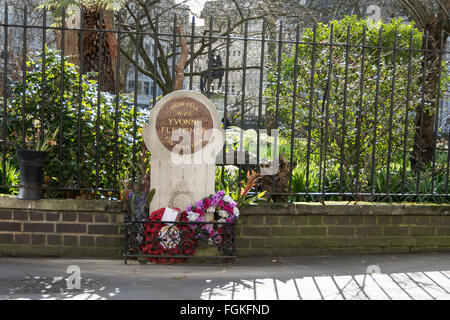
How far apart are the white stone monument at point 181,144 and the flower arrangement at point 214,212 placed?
5.3 inches

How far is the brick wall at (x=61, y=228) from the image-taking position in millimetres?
6043

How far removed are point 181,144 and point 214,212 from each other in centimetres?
82

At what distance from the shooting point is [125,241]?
5.83 m

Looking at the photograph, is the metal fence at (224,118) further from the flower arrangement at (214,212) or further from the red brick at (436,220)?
the flower arrangement at (214,212)

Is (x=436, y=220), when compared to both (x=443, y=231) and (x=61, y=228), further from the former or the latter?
(x=61, y=228)

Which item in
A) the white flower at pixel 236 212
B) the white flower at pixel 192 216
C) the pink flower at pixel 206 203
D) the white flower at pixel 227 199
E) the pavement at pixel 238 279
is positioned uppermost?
the white flower at pixel 227 199

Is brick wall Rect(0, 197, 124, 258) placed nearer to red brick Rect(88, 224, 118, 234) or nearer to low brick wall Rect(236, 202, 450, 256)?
red brick Rect(88, 224, 118, 234)

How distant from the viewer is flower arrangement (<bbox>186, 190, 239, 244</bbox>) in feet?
19.2

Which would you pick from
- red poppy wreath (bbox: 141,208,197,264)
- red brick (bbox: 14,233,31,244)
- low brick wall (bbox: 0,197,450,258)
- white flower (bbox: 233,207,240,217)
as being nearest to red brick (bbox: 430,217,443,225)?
low brick wall (bbox: 0,197,450,258)

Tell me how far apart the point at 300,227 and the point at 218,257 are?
45.6 inches

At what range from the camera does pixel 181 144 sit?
5.88 metres

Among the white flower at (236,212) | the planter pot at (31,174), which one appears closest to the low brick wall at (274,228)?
the planter pot at (31,174)

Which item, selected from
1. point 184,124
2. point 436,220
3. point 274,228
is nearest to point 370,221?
point 436,220
